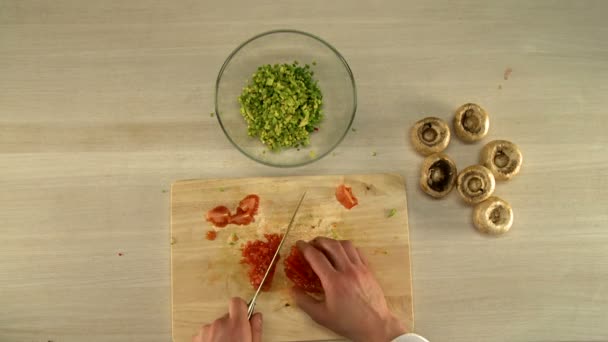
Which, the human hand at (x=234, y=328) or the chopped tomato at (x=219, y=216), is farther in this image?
the chopped tomato at (x=219, y=216)


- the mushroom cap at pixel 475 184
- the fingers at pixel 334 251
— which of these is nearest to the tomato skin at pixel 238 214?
the fingers at pixel 334 251

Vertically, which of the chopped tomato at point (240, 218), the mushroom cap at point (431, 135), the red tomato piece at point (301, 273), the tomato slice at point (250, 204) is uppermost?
the mushroom cap at point (431, 135)

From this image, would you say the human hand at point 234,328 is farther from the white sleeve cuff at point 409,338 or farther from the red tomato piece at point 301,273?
the white sleeve cuff at point 409,338

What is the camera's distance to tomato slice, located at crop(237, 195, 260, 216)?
4.16ft

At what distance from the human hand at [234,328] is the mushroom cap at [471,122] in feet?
2.67

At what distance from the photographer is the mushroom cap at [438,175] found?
1.28 m

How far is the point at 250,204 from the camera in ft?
4.16

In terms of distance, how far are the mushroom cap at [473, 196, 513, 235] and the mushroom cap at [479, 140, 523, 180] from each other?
0.08m

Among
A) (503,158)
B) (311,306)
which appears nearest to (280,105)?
(311,306)

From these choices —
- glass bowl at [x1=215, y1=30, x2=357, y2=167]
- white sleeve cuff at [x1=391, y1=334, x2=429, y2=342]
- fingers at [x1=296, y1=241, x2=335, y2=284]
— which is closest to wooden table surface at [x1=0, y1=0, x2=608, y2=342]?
glass bowl at [x1=215, y1=30, x2=357, y2=167]

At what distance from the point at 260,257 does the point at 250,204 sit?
16cm

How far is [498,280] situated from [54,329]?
1339 mm

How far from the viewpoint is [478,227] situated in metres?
1.30

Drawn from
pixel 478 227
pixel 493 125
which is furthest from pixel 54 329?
pixel 493 125
